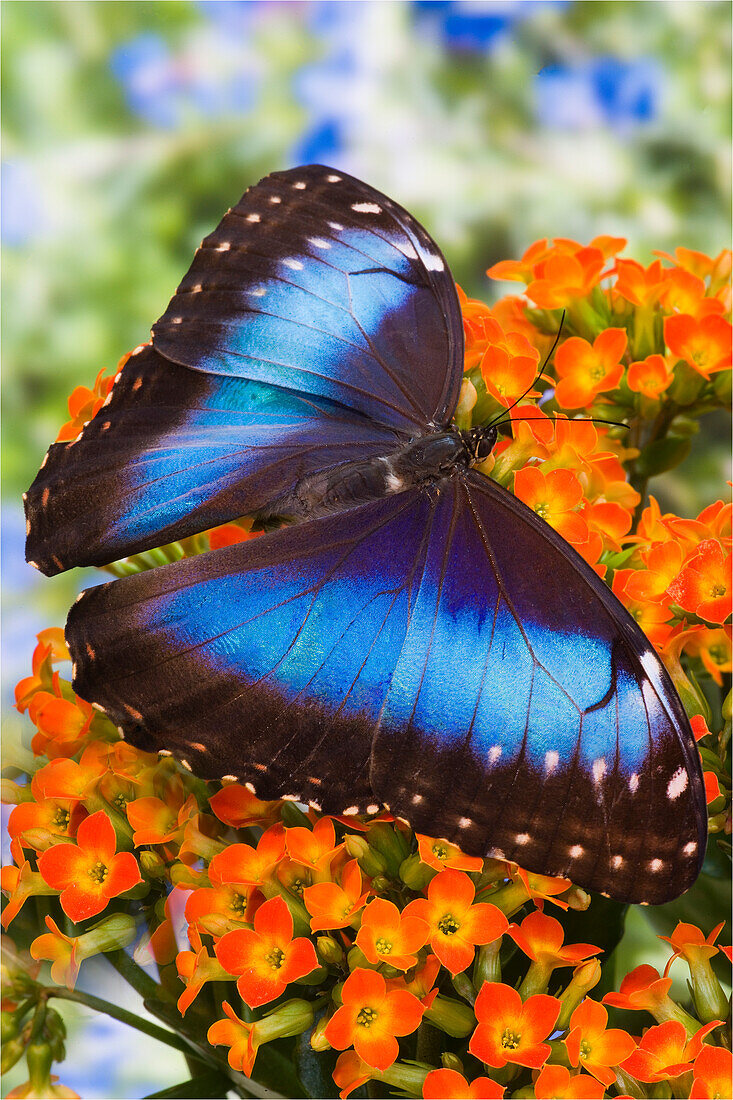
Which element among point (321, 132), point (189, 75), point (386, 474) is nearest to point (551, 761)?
point (386, 474)

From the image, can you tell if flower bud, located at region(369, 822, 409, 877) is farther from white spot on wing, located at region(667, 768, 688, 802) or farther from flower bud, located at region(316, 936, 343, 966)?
white spot on wing, located at region(667, 768, 688, 802)

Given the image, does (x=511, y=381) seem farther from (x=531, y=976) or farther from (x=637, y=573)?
(x=531, y=976)

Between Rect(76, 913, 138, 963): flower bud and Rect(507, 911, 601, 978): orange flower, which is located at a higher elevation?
Rect(507, 911, 601, 978): orange flower

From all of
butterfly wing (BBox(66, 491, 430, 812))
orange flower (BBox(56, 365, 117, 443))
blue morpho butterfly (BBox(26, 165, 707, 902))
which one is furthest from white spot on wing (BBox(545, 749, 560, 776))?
orange flower (BBox(56, 365, 117, 443))

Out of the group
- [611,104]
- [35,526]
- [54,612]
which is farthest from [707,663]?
[611,104]

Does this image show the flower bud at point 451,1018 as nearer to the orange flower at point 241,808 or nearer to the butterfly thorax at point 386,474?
the orange flower at point 241,808
